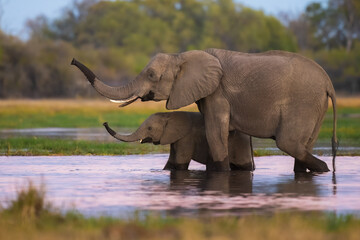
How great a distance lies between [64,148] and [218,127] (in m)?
5.47

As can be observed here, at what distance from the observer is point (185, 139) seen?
44.7ft

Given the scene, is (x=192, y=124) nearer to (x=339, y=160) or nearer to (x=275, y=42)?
(x=339, y=160)

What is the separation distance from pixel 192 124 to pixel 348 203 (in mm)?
4441

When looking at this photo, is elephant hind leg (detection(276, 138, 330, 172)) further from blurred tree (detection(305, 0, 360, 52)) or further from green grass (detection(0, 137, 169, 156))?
blurred tree (detection(305, 0, 360, 52))

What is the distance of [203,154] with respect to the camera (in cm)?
1370

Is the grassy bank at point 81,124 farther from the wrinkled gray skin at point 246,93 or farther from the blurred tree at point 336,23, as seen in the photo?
the blurred tree at point 336,23

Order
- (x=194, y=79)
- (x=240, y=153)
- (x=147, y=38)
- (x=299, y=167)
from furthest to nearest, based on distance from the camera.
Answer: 1. (x=147, y=38)
2. (x=240, y=153)
3. (x=299, y=167)
4. (x=194, y=79)

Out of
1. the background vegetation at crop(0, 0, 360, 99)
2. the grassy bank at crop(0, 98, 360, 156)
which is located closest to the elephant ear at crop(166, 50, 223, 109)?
the grassy bank at crop(0, 98, 360, 156)

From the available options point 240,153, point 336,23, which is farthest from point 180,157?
point 336,23

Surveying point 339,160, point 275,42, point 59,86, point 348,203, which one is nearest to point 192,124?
point 339,160

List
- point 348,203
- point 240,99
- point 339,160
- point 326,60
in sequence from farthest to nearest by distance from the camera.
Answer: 1. point 326,60
2. point 339,160
3. point 240,99
4. point 348,203

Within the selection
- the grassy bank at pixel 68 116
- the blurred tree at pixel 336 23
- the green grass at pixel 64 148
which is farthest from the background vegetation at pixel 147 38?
the green grass at pixel 64 148

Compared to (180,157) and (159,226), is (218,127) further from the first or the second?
(159,226)

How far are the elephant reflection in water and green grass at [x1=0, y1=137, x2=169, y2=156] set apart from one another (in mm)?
4135
